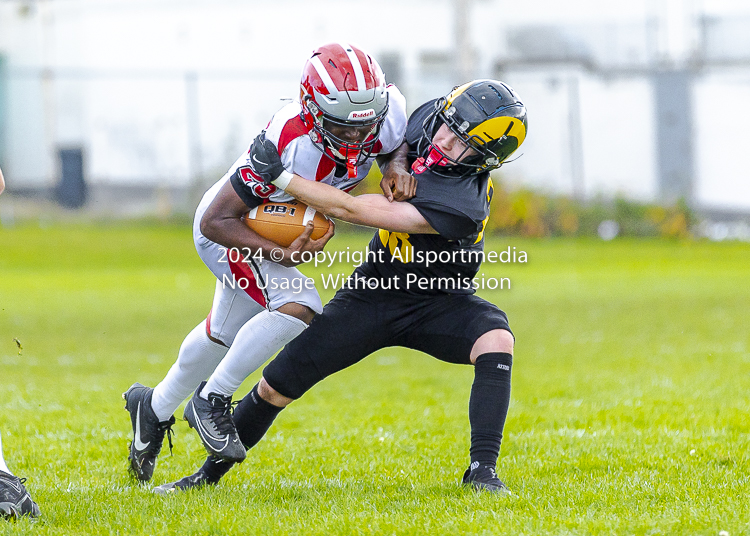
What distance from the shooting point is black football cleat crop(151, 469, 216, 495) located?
391 centimetres

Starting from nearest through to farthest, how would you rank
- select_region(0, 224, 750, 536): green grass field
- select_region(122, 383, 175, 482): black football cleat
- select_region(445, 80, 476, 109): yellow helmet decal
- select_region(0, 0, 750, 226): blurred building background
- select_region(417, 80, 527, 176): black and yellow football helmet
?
select_region(0, 224, 750, 536): green grass field, select_region(417, 80, 527, 176): black and yellow football helmet, select_region(445, 80, 476, 109): yellow helmet decal, select_region(122, 383, 175, 482): black football cleat, select_region(0, 0, 750, 226): blurred building background

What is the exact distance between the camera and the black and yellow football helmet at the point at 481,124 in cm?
364

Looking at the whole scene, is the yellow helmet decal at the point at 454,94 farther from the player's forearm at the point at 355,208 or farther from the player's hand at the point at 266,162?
the player's hand at the point at 266,162

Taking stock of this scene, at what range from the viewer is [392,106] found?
397cm

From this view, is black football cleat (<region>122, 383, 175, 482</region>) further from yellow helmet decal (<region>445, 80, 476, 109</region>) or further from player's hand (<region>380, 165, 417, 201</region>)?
yellow helmet decal (<region>445, 80, 476, 109</region>)

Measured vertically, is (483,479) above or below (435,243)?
below

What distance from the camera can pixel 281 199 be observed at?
378 centimetres

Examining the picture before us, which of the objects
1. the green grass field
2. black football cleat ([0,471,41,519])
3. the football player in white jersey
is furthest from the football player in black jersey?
black football cleat ([0,471,41,519])

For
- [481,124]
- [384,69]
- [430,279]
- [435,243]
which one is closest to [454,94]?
[481,124]

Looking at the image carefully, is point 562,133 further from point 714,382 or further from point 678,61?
point 714,382

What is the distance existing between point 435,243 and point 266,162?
840mm

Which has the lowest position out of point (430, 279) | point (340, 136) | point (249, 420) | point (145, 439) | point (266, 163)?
point (145, 439)

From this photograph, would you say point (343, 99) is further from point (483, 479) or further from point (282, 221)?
point (483, 479)

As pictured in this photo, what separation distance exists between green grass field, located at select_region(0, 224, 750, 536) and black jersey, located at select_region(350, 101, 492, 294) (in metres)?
0.84
